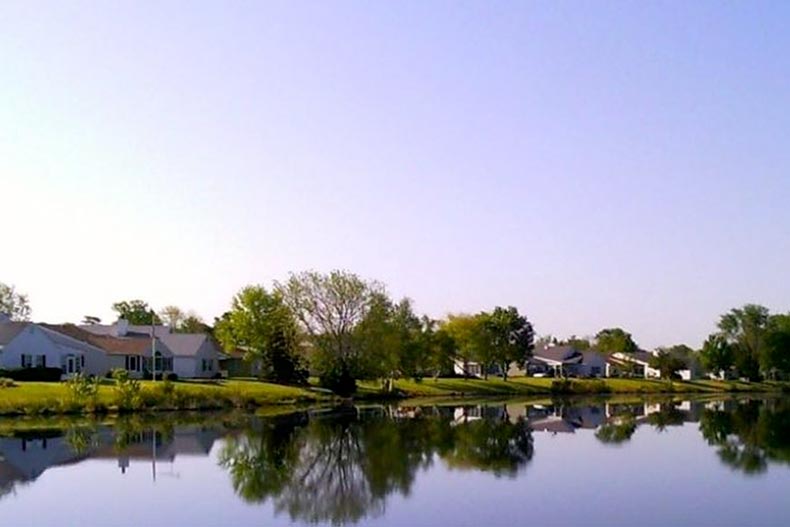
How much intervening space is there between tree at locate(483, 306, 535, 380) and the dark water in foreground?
49.8m

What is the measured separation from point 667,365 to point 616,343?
131 feet

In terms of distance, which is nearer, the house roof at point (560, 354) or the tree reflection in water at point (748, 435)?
the tree reflection in water at point (748, 435)

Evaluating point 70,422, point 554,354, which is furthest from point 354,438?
point 554,354

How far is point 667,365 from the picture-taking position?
357 feet

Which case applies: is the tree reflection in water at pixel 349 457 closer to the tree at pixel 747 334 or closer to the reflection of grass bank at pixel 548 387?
the reflection of grass bank at pixel 548 387

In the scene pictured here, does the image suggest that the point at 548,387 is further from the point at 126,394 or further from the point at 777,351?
the point at 126,394

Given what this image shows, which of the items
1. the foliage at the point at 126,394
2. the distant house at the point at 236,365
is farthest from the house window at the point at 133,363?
the foliage at the point at 126,394

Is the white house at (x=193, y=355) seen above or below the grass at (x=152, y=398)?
above

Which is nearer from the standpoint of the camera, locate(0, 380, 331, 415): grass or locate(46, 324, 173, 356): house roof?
locate(0, 380, 331, 415): grass

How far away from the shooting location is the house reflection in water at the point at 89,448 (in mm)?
27031

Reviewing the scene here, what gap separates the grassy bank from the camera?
47.5 metres

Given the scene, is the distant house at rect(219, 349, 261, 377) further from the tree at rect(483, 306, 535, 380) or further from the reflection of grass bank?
the tree at rect(483, 306, 535, 380)

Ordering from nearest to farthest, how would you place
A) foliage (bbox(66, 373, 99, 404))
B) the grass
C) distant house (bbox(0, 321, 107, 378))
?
the grass, foliage (bbox(66, 373, 99, 404)), distant house (bbox(0, 321, 107, 378))

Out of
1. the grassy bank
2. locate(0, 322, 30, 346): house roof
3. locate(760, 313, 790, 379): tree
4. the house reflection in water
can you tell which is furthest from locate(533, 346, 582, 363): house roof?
the house reflection in water
